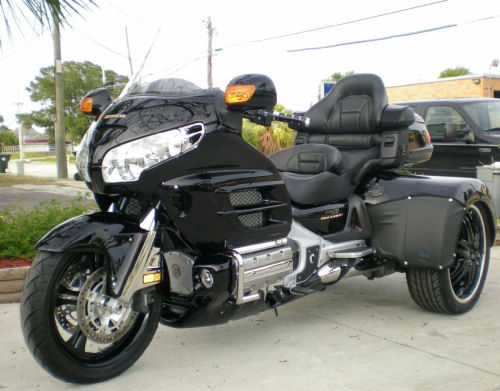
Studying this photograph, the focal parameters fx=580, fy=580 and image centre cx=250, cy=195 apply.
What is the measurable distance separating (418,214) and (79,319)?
236 centimetres

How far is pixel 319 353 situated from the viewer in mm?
3441

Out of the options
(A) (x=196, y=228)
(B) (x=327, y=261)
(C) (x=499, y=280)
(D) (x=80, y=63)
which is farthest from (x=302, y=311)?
(D) (x=80, y=63)

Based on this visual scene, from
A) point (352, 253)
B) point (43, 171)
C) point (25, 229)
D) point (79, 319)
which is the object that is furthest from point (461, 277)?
point (43, 171)

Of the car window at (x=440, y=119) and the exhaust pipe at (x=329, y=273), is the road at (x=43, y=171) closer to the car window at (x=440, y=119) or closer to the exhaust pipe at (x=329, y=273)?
the car window at (x=440, y=119)

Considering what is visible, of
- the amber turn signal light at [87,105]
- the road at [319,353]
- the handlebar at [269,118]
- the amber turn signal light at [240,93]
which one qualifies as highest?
the amber turn signal light at [240,93]

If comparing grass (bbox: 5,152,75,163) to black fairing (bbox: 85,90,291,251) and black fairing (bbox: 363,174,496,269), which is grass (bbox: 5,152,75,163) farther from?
black fairing (bbox: 85,90,291,251)

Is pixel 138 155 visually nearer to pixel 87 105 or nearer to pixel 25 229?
pixel 87 105

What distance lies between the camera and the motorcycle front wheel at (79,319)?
2.73 meters

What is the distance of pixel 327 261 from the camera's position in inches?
152

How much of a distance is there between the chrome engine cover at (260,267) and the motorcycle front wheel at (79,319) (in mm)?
464

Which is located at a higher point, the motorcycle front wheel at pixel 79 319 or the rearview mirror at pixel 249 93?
the rearview mirror at pixel 249 93

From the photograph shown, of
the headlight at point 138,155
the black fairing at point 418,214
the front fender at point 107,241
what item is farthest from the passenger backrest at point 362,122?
the front fender at point 107,241

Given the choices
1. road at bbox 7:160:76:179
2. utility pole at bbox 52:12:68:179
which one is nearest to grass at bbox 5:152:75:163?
road at bbox 7:160:76:179

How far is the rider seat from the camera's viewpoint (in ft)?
12.9
